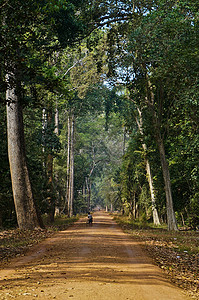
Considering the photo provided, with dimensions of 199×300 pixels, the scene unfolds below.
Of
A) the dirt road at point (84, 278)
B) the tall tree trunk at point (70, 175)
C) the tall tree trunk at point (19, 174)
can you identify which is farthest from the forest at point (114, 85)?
the tall tree trunk at point (70, 175)

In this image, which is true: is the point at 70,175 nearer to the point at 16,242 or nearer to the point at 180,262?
the point at 16,242

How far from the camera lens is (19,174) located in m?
16.2

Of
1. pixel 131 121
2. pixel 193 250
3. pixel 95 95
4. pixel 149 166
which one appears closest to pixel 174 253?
pixel 193 250

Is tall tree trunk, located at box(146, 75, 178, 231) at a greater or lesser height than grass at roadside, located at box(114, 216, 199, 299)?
greater

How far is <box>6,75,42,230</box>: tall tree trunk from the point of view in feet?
53.0

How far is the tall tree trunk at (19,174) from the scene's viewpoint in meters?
16.1

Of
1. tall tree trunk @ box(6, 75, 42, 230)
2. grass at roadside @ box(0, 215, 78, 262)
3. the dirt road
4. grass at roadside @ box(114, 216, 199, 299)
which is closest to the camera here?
the dirt road

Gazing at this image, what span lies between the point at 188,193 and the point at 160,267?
16.4 m

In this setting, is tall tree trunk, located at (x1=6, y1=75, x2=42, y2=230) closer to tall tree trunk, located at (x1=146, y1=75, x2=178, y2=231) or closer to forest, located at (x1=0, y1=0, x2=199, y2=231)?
forest, located at (x1=0, y1=0, x2=199, y2=231)

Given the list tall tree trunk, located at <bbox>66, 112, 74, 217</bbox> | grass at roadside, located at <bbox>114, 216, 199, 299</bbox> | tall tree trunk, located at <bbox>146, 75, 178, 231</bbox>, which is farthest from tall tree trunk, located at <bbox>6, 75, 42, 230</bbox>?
tall tree trunk, located at <bbox>66, 112, 74, 217</bbox>

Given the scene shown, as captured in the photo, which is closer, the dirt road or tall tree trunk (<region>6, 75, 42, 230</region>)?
the dirt road

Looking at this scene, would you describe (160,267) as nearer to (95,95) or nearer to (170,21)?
(170,21)

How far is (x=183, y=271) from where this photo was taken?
322 inches

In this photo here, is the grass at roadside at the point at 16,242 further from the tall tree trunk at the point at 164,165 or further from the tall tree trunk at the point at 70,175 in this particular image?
the tall tree trunk at the point at 70,175
